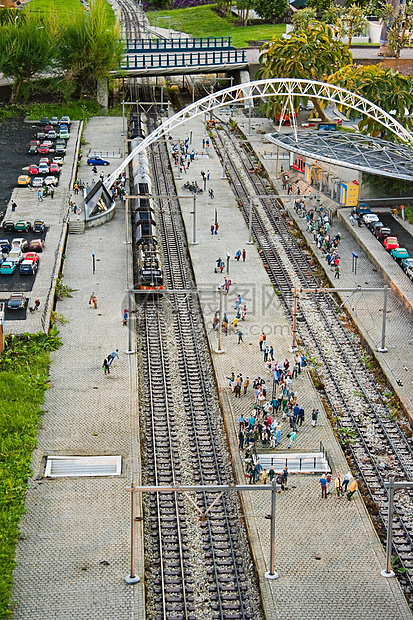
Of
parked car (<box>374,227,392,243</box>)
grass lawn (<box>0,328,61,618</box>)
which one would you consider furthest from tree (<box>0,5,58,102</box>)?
grass lawn (<box>0,328,61,618</box>)

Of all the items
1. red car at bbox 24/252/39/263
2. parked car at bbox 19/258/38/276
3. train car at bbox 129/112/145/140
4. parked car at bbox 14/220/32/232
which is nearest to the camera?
parked car at bbox 19/258/38/276

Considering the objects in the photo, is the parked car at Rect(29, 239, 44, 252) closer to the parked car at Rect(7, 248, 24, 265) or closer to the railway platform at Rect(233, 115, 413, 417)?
the parked car at Rect(7, 248, 24, 265)

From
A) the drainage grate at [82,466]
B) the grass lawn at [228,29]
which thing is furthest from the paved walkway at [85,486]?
the grass lawn at [228,29]

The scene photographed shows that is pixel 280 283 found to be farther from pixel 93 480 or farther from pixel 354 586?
pixel 354 586

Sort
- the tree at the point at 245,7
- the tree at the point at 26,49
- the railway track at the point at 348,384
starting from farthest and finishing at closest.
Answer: the tree at the point at 245,7
the tree at the point at 26,49
the railway track at the point at 348,384

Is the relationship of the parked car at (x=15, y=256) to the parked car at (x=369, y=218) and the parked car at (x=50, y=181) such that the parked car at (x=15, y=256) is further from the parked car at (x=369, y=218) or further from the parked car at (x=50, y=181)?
the parked car at (x=369, y=218)
